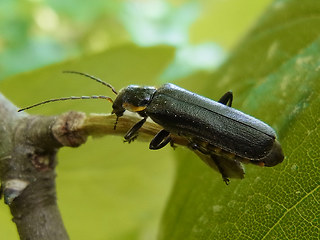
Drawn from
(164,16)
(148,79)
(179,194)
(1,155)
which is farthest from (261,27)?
(164,16)

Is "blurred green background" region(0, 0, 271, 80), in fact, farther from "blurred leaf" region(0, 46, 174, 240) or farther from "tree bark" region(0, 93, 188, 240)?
"tree bark" region(0, 93, 188, 240)

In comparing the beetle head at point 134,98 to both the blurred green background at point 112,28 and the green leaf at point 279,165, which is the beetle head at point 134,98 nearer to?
the green leaf at point 279,165

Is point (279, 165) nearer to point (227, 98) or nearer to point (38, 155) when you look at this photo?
point (227, 98)

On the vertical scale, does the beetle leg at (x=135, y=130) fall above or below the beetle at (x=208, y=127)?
above

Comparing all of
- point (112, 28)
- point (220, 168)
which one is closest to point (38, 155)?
point (220, 168)

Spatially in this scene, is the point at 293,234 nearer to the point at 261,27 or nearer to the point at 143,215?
the point at 261,27

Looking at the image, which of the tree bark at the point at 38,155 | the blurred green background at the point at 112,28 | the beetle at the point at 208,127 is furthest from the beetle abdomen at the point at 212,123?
the blurred green background at the point at 112,28
